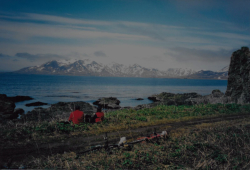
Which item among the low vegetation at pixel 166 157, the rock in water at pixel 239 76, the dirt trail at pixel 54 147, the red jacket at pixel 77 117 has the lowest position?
the dirt trail at pixel 54 147

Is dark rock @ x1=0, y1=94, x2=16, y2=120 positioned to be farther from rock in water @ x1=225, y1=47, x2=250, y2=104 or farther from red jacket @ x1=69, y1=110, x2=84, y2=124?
rock in water @ x1=225, y1=47, x2=250, y2=104

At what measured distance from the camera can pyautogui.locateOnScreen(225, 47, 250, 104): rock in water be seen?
102ft

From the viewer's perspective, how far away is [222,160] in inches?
286

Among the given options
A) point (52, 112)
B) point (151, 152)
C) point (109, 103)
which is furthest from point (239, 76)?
point (52, 112)

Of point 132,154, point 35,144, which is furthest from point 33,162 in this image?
point 132,154

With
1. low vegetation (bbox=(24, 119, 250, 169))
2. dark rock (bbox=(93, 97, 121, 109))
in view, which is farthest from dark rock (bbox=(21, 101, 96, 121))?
low vegetation (bbox=(24, 119, 250, 169))

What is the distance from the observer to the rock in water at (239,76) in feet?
102

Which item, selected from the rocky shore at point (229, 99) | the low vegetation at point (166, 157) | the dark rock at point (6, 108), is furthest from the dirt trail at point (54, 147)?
the dark rock at point (6, 108)

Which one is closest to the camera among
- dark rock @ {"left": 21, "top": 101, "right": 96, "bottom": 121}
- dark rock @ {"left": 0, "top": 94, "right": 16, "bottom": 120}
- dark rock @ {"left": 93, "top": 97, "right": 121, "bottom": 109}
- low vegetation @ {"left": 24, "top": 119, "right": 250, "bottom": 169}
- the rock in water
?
low vegetation @ {"left": 24, "top": 119, "right": 250, "bottom": 169}

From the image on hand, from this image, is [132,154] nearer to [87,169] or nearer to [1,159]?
[87,169]

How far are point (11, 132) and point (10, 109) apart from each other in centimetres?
2431

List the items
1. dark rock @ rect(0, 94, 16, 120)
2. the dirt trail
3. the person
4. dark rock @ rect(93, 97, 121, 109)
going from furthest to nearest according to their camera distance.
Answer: dark rock @ rect(93, 97, 121, 109) < dark rock @ rect(0, 94, 16, 120) < the person < the dirt trail

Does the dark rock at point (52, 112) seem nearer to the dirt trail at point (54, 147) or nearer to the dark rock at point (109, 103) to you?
the dark rock at point (109, 103)

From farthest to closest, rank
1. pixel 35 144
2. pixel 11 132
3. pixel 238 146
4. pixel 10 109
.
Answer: pixel 10 109 < pixel 11 132 < pixel 35 144 < pixel 238 146
